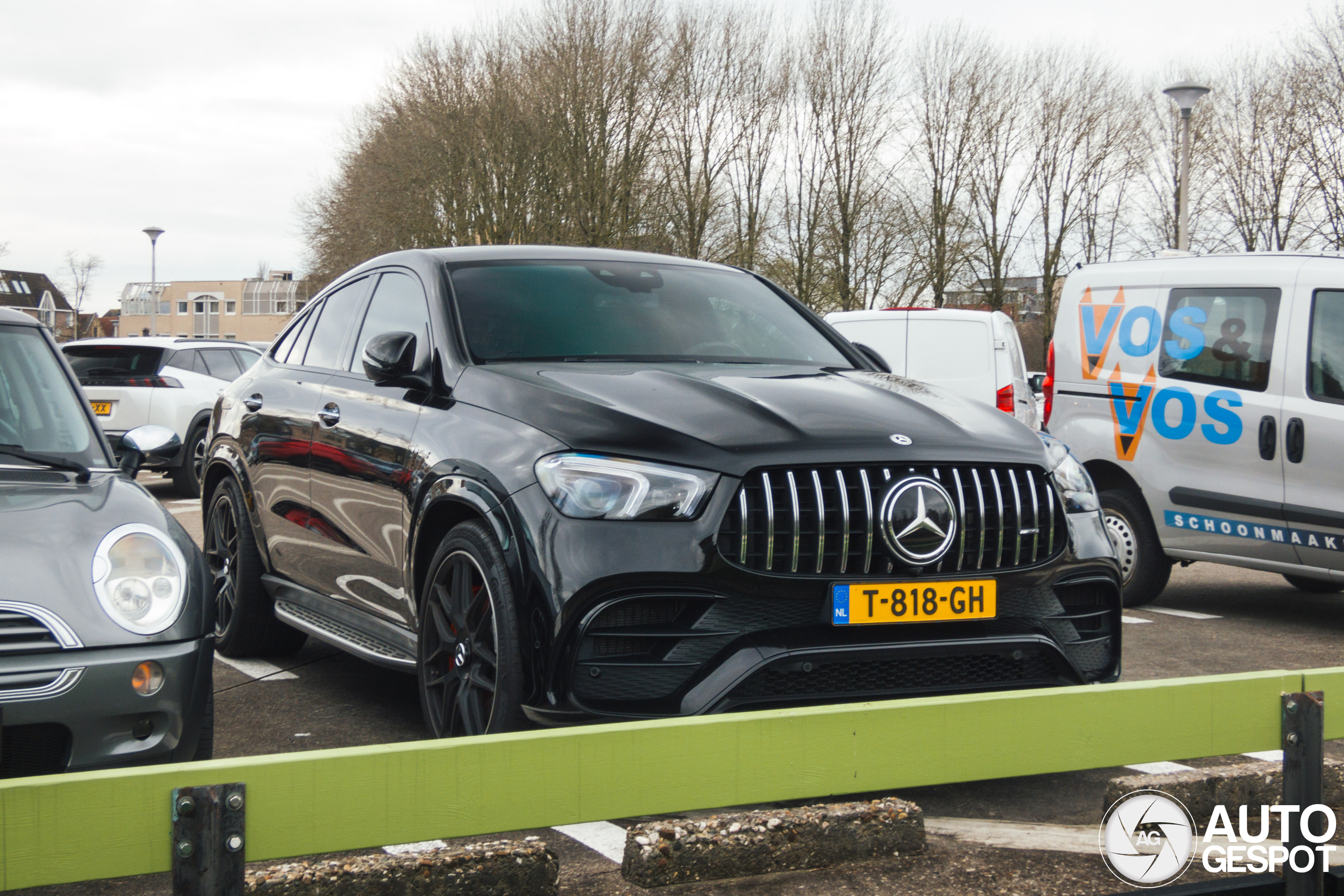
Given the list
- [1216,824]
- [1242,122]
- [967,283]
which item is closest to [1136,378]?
[1216,824]

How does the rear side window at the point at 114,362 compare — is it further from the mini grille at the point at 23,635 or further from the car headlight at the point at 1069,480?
the car headlight at the point at 1069,480

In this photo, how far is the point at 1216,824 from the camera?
3.70 meters

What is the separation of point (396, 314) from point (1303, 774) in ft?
11.0

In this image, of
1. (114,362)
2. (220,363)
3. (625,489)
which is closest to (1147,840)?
(625,489)

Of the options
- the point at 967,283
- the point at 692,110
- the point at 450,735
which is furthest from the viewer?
the point at 967,283

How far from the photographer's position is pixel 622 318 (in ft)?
15.6

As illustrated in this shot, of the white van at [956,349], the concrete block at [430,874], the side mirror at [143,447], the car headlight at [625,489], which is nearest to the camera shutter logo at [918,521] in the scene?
the car headlight at [625,489]

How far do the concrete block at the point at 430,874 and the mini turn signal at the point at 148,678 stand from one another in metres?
0.52

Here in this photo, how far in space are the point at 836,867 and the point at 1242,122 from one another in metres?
33.9

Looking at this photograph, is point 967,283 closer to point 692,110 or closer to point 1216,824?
point 692,110

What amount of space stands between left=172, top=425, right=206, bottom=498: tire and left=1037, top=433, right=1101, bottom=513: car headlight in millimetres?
12404

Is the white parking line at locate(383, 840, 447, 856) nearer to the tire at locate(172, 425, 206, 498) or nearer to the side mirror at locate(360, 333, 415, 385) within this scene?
the side mirror at locate(360, 333, 415, 385)

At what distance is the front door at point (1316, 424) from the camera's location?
22.7 feet

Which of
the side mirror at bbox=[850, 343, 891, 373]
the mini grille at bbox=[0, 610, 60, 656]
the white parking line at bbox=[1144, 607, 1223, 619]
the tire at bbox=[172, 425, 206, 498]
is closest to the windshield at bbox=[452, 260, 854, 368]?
the side mirror at bbox=[850, 343, 891, 373]
